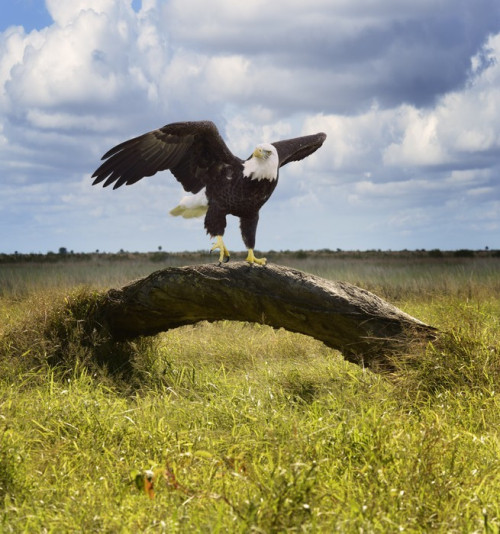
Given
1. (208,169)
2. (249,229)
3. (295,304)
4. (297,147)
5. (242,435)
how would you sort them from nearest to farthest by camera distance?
1. (242,435)
2. (295,304)
3. (249,229)
4. (208,169)
5. (297,147)

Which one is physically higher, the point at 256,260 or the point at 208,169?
the point at 208,169

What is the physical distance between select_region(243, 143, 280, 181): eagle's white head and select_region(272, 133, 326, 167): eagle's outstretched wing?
0.69m

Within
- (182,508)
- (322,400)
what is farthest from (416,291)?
(182,508)

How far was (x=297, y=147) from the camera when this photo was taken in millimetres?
6551

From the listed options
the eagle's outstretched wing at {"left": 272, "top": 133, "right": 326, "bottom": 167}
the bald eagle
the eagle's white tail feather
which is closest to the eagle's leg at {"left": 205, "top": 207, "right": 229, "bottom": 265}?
the bald eagle

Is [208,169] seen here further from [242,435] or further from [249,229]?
[242,435]

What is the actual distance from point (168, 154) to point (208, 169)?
1.23 ft

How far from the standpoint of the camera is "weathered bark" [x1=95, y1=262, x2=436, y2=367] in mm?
5176

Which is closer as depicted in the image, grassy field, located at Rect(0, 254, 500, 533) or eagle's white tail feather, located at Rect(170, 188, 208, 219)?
grassy field, located at Rect(0, 254, 500, 533)

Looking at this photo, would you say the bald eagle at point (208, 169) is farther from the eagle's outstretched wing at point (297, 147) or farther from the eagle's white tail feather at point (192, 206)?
the eagle's outstretched wing at point (297, 147)

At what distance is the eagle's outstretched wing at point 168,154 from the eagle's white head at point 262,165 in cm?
28

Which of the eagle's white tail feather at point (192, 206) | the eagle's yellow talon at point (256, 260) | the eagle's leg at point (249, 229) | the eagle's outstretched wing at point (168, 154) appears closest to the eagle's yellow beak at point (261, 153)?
the eagle's outstretched wing at point (168, 154)

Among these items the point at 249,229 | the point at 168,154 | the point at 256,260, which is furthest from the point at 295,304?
the point at 168,154

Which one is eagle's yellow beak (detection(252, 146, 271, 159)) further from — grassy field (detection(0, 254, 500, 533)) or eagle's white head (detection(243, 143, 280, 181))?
grassy field (detection(0, 254, 500, 533))
